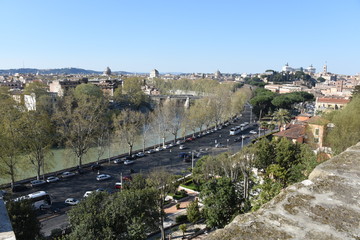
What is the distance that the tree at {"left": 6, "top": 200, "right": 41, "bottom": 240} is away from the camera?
9.01m

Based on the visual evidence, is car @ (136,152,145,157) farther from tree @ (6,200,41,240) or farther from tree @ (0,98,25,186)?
tree @ (6,200,41,240)

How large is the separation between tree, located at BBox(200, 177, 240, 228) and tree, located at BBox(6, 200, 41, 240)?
642cm

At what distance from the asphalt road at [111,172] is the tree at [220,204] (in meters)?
5.97

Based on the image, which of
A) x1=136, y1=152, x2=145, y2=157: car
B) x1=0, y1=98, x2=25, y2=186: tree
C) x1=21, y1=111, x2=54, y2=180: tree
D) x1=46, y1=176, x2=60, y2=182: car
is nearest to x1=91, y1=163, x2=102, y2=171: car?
x1=46, y1=176, x2=60, y2=182: car

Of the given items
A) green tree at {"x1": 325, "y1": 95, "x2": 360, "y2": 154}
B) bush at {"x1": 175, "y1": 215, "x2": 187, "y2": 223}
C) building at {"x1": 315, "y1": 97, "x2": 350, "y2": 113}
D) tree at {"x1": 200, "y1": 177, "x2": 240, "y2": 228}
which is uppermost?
green tree at {"x1": 325, "y1": 95, "x2": 360, "y2": 154}

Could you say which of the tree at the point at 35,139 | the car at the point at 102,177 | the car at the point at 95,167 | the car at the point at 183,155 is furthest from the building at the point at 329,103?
the tree at the point at 35,139

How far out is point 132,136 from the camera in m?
25.8

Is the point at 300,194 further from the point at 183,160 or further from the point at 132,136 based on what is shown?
the point at 132,136

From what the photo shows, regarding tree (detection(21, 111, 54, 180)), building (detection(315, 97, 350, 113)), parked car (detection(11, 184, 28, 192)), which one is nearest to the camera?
parked car (detection(11, 184, 28, 192))

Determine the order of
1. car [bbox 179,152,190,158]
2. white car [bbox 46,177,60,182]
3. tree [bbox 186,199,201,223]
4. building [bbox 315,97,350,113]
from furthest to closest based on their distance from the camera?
building [bbox 315,97,350,113] < car [bbox 179,152,190,158] < white car [bbox 46,177,60,182] < tree [bbox 186,199,201,223]

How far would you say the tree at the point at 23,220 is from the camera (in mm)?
9008

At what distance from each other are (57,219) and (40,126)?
29.2 ft

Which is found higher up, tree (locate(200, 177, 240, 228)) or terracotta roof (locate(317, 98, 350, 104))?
terracotta roof (locate(317, 98, 350, 104))

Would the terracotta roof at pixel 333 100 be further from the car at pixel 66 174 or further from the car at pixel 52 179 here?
the car at pixel 52 179
